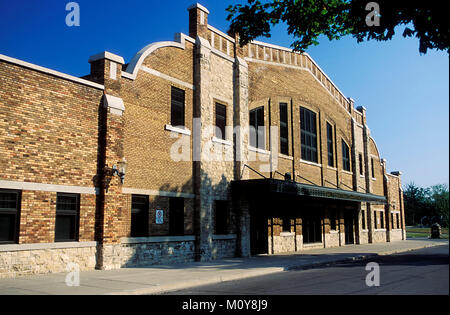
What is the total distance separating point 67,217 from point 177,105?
6.77m

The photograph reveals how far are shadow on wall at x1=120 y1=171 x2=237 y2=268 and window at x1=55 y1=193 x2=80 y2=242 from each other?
1.90 metres

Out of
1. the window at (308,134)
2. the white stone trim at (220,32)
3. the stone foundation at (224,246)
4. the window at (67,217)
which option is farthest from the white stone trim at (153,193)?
the window at (308,134)

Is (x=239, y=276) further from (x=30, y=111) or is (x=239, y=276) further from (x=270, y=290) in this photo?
(x=30, y=111)

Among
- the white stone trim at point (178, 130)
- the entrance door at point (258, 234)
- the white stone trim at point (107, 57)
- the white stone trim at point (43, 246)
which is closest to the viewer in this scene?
the white stone trim at point (43, 246)

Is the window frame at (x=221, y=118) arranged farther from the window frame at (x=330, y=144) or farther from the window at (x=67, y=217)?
the window frame at (x=330, y=144)

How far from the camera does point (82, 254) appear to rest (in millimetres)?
13375

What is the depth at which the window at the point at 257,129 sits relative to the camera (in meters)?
22.1

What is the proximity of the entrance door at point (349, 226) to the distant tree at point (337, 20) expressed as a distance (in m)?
18.9

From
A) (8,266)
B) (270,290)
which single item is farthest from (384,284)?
(8,266)

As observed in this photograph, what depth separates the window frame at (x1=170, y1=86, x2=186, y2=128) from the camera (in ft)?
57.2

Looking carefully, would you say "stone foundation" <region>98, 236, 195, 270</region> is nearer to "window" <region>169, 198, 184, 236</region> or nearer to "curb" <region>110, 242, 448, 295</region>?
"window" <region>169, 198, 184, 236</region>

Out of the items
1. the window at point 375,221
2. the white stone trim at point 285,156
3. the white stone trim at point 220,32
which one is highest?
the white stone trim at point 220,32

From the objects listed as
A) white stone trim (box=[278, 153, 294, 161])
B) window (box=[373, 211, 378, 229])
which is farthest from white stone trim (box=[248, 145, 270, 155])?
window (box=[373, 211, 378, 229])

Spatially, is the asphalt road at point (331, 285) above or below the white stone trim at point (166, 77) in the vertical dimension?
below
